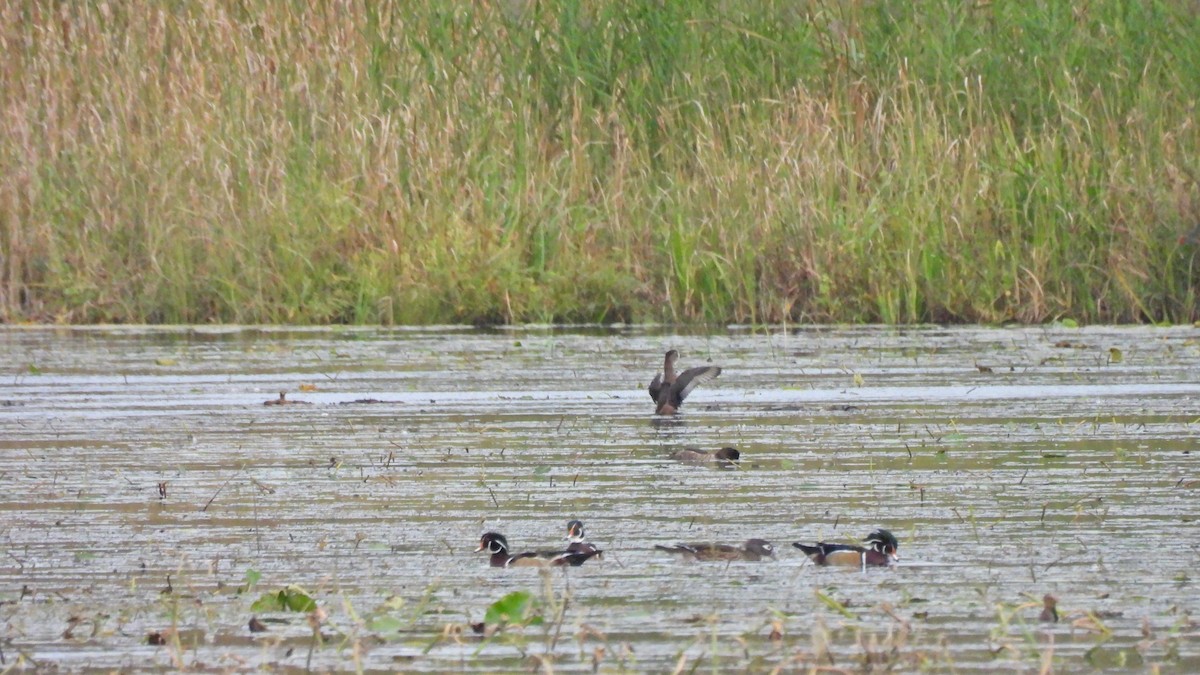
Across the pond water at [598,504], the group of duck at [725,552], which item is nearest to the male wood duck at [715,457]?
the pond water at [598,504]

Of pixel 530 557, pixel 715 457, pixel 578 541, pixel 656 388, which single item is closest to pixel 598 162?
pixel 656 388

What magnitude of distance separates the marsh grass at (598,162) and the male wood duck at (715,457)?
→ 4.66 m

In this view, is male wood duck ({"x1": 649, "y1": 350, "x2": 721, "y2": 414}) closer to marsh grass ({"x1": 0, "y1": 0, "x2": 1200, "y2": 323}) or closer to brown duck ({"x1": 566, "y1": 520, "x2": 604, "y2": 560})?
brown duck ({"x1": 566, "y1": 520, "x2": 604, "y2": 560})

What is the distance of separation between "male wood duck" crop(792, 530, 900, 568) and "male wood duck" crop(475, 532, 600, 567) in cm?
46

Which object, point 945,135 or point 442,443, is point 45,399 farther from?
point 945,135

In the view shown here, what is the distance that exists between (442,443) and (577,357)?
2796 mm

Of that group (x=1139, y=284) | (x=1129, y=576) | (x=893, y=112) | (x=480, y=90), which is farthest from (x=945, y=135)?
(x=1129, y=576)

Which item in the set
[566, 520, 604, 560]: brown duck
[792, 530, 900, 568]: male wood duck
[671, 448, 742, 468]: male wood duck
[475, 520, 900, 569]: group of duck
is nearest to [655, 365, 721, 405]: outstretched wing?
[671, 448, 742, 468]: male wood duck

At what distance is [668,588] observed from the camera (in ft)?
14.5

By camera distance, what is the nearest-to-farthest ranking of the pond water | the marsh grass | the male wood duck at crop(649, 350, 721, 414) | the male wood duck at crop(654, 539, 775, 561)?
the pond water
the male wood duck at crop(654, 539, 775, 561)
the male wood duck at crop(649, 350, 721, 414)
the marsh grass

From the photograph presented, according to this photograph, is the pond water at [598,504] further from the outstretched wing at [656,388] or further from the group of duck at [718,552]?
the outstretched wing at [656,388]

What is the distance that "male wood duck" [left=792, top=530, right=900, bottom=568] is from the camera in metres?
4.58

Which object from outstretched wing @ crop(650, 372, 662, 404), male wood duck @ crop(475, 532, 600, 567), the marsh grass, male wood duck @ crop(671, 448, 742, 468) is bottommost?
male wood duck @ crop(475, 532, 600, 567)

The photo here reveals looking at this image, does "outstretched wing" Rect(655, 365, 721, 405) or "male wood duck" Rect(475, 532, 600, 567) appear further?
"outstretched wing" Rect(655, 365, 721, 405)
